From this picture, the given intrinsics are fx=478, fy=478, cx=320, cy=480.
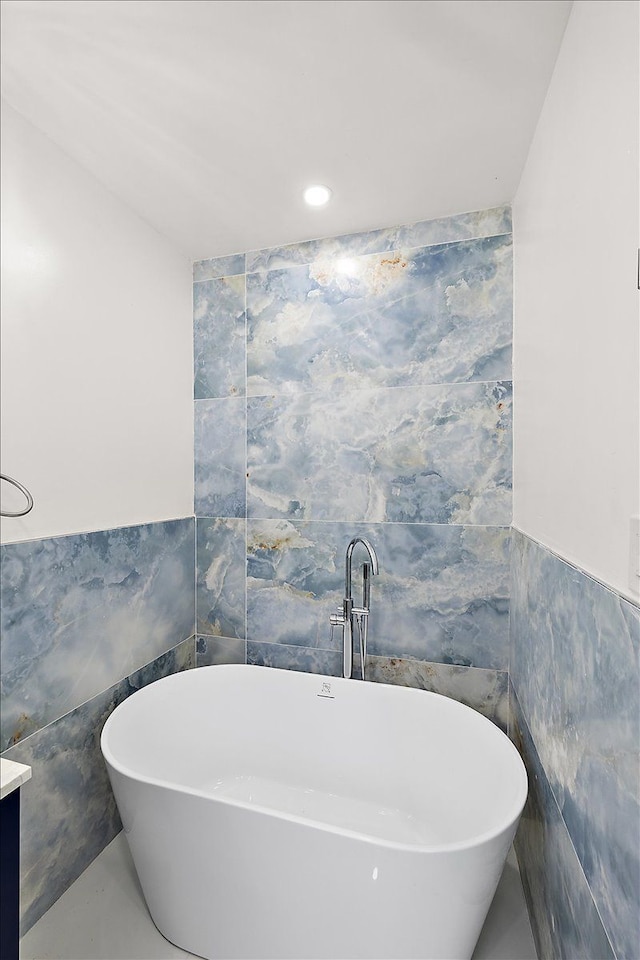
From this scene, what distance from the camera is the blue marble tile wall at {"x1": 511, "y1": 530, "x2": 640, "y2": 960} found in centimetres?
81

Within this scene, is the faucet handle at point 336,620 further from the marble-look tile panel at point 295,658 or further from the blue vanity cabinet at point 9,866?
the blue vanity cabinet at point 9,866

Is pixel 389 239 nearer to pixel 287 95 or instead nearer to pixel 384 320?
pixel 384 320

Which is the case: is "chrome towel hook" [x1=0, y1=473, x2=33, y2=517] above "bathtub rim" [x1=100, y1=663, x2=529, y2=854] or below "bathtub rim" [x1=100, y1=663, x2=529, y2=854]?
above

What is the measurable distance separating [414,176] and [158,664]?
2.23 metres

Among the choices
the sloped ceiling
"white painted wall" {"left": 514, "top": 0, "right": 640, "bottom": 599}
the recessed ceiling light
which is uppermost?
the sloped ceiling

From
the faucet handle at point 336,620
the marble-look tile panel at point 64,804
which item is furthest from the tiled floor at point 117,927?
the faucet handle at point 336,620

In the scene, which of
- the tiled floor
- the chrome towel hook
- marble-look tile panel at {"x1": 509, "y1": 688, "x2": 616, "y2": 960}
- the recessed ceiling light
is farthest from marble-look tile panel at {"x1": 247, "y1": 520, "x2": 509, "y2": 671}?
the recessed ceiling light

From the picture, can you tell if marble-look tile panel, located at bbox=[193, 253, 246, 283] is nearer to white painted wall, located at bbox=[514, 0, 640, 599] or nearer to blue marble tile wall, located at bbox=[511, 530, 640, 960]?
white painted wall, located at bbox=[514, 0, 640, 599]

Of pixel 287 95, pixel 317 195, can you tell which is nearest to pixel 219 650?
pixel 317 195

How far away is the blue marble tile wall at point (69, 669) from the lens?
148 cm

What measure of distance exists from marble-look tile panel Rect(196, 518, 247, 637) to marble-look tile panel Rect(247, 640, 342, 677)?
0.39 feet

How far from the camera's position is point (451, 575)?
6.61ft

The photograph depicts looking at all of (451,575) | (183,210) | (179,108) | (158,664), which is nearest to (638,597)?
(451,575)

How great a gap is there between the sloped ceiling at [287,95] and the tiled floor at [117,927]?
2.53 metres
